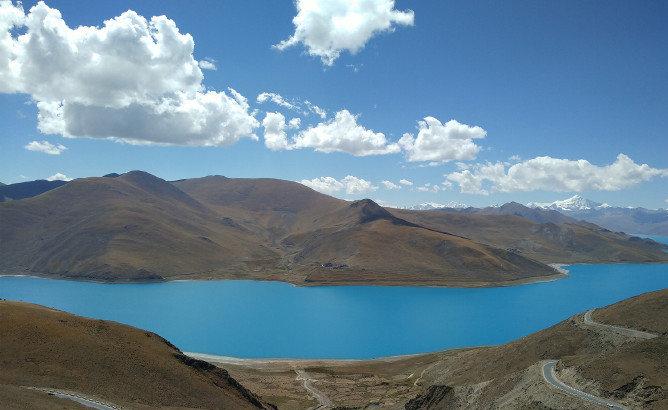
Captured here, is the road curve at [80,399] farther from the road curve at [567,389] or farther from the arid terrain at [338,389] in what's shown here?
the road curve at [567,389]

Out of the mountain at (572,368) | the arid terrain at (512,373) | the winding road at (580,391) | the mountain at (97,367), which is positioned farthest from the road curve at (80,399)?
the winding road at (580,391)

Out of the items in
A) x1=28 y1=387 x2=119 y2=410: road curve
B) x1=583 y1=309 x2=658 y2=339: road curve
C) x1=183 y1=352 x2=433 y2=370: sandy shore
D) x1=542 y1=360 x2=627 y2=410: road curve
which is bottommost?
x1=183 y1=352 x2=433 y2=370: sandy shore

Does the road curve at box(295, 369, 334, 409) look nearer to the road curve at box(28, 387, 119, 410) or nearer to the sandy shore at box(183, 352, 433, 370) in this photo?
the sandy shore at box(183, 352, 433, 370)

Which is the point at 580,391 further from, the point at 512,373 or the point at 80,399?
the point at 80,399

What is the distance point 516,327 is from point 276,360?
316ft

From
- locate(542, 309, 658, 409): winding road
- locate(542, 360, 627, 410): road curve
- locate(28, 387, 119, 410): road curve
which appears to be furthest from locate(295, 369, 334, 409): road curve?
locate(28, 387, 119, 410): road curve

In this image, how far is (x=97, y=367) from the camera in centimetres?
5788

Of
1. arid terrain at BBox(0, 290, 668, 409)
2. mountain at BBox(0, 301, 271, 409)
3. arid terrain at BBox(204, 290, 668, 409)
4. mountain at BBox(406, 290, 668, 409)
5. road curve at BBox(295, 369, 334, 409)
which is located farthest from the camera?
road curve at BBox(295, 369, 334, 409)

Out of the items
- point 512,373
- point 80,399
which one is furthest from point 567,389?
point 80,399

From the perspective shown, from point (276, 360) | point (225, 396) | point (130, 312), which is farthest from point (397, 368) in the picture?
point (130, 312)

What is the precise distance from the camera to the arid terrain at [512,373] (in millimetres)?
55344

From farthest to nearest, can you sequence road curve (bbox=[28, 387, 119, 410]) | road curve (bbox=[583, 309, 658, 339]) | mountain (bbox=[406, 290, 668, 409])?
road curve (bbox=[583, 309, 658, 339])
mountain (bbox=[406, 290, 668, 409])
road curve (bbox=[28, 387, 119, 410])

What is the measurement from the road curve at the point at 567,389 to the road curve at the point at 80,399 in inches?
1978

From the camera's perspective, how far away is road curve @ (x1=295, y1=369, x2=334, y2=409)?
8900 centimetres
